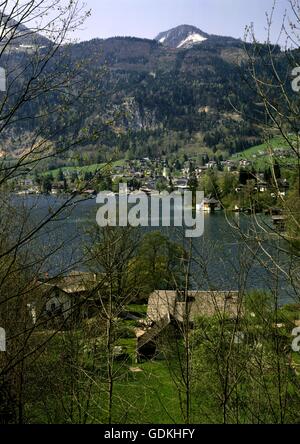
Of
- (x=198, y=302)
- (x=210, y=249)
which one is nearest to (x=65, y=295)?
(x=198, y=302)

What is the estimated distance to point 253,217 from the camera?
483 cm

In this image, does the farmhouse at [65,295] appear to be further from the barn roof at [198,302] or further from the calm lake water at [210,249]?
the barn roof at [198,302]

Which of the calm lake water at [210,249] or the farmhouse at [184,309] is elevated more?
the calm lake water at [210,249]

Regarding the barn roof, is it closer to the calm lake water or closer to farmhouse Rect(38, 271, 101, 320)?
the calm lake water

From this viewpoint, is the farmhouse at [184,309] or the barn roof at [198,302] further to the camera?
the farmhouse at [184,309]

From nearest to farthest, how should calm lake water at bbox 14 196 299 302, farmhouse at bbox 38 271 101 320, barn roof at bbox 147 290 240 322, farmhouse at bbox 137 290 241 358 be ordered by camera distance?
farmhouse at bbox 38 271 101 320 → calm lake water at bbox 14 196 299 302 → barn roof at bbox 147 290 240 322 → farmhouse at bbox 137 290 241 358

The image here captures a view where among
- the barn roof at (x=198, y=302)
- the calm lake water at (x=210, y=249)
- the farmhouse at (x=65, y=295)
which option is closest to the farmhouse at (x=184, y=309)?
the barn roof at (x=198, y=302)

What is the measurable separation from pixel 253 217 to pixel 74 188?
2.08 meters

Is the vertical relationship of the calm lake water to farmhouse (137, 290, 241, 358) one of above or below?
above

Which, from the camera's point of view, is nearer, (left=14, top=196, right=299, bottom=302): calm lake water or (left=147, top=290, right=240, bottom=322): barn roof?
(left=14, top=196, right=299, bottom=302): calm lake water

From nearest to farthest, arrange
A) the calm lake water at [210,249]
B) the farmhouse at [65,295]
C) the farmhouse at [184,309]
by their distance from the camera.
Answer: the farmhouse at [65,295] → the calm lake water at [210,249] → the farmhouse at [184,309]

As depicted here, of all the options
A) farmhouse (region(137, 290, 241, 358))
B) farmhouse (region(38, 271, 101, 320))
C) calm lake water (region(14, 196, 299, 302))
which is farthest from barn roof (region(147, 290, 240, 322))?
farmhouse (region(38, 271, 101, 320))
